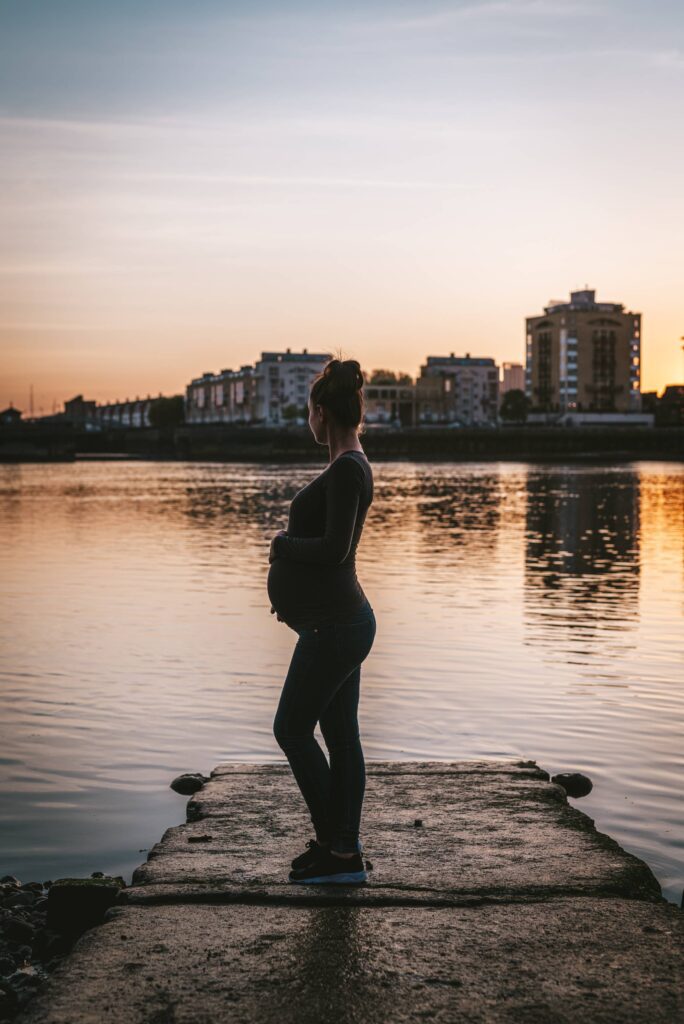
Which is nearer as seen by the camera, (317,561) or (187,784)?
(317,561)

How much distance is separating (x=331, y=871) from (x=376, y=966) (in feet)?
3.02

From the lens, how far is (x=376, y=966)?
4.23 metres

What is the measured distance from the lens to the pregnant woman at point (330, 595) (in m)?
4.76

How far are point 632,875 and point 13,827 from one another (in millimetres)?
3840

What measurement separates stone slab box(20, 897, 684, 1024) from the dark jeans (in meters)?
0.41

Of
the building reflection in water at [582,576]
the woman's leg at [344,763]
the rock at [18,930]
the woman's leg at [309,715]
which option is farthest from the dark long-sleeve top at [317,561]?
the building reflection in water at [582,576]

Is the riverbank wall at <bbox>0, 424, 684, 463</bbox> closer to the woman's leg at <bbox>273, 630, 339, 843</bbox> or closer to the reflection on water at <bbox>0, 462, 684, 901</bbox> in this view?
the reflection on water at <bbox>0, 462, 684, 901</bbox>

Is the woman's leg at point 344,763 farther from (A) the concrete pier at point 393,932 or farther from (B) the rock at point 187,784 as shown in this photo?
(B) the rock at point 187,784

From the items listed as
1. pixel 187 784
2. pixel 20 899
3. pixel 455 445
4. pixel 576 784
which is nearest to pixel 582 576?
pixel 576 784

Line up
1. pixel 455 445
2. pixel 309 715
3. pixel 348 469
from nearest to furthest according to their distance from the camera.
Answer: pixel 348 469 → pixel 309 715 → pixel 455 445

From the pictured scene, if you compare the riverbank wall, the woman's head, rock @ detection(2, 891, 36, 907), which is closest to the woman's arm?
the woman's head

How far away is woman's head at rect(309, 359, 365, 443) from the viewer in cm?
488

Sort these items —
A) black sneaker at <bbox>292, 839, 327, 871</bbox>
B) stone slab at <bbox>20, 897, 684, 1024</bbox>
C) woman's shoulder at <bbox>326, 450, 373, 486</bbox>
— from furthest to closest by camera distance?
black sneaker at <bbox>292, 839, 327, 871</bbox> < woman's shoulder at <bbox>326, 450, 373, 486</bbox> < stone slab at <bbox>20, 897, 684, 1024</bbox>

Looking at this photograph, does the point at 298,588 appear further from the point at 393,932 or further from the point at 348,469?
the point at 393,932
